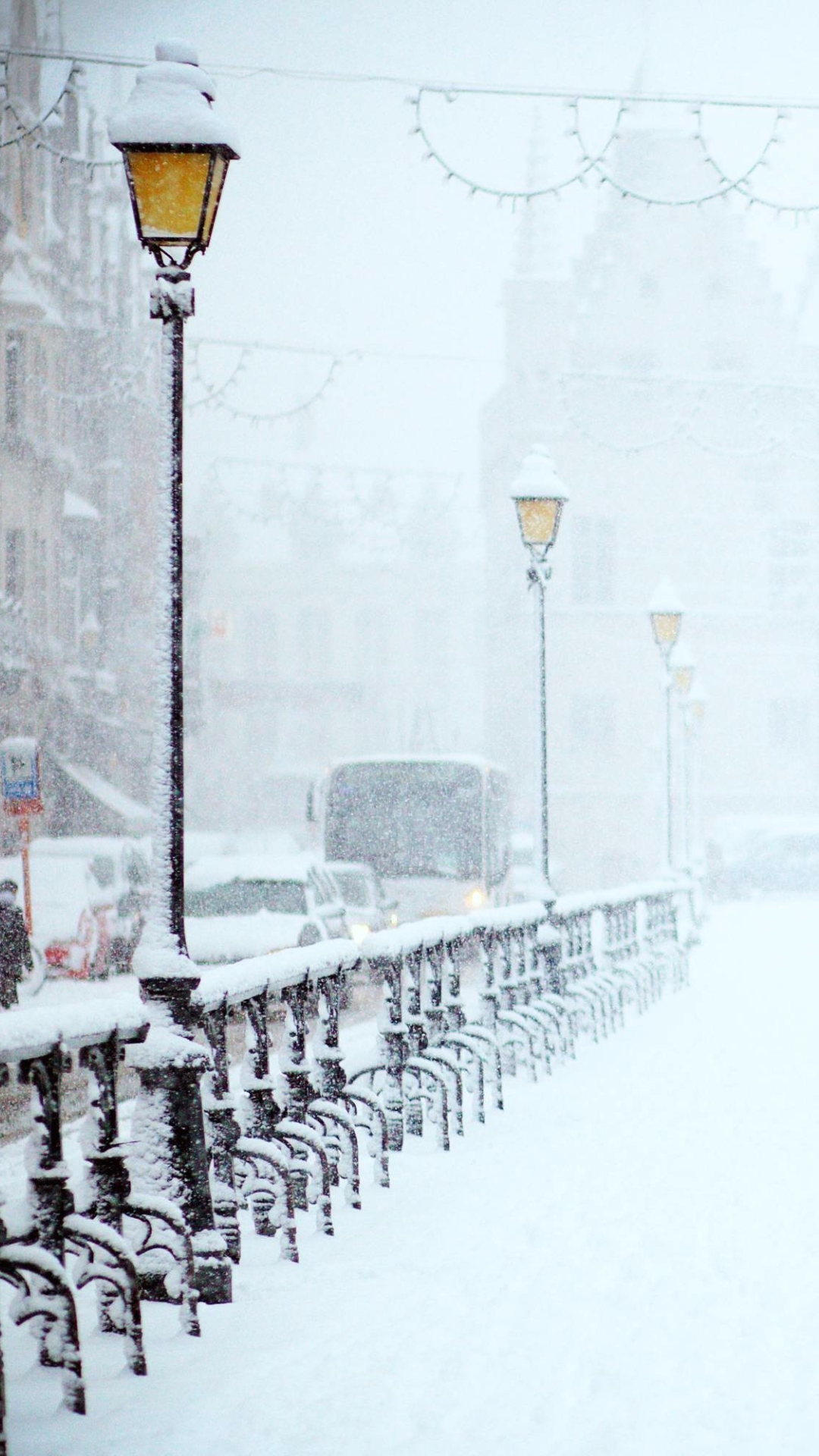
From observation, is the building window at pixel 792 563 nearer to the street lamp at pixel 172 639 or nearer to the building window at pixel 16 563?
the building window at pixel 16 563

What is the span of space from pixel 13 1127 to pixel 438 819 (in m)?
19.0

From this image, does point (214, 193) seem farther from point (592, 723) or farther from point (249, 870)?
point (592, 723)

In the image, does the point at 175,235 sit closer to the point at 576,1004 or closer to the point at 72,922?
the point at 576,1004

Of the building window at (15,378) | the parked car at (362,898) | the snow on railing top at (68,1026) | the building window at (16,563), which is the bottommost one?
the parked car at (362,898)

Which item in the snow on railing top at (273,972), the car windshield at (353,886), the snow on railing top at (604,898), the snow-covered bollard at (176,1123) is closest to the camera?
the snow-covered bollard at (176,1123)

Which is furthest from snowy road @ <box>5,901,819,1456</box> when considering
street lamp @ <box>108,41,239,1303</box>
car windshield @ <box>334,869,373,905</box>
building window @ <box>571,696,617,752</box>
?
building window @ <box>571,696,617,752</box>

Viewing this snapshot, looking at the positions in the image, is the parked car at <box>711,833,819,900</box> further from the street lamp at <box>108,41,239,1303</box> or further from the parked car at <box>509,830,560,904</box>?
the street lamp at <box>108,41,239,1303</box>

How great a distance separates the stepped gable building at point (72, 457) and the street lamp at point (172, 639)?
58.5ft

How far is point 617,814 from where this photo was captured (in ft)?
192

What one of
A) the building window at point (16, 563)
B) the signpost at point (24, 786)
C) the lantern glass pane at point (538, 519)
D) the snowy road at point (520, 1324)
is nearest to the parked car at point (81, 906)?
the signpost at point (24, 786)

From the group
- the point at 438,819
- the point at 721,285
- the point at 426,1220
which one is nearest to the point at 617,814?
the point at 721,285

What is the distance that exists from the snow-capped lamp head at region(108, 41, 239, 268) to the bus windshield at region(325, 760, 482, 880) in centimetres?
2511

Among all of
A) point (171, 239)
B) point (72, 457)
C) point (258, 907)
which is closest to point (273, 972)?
point (171, 239)

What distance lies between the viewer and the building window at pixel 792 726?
60.7 m
